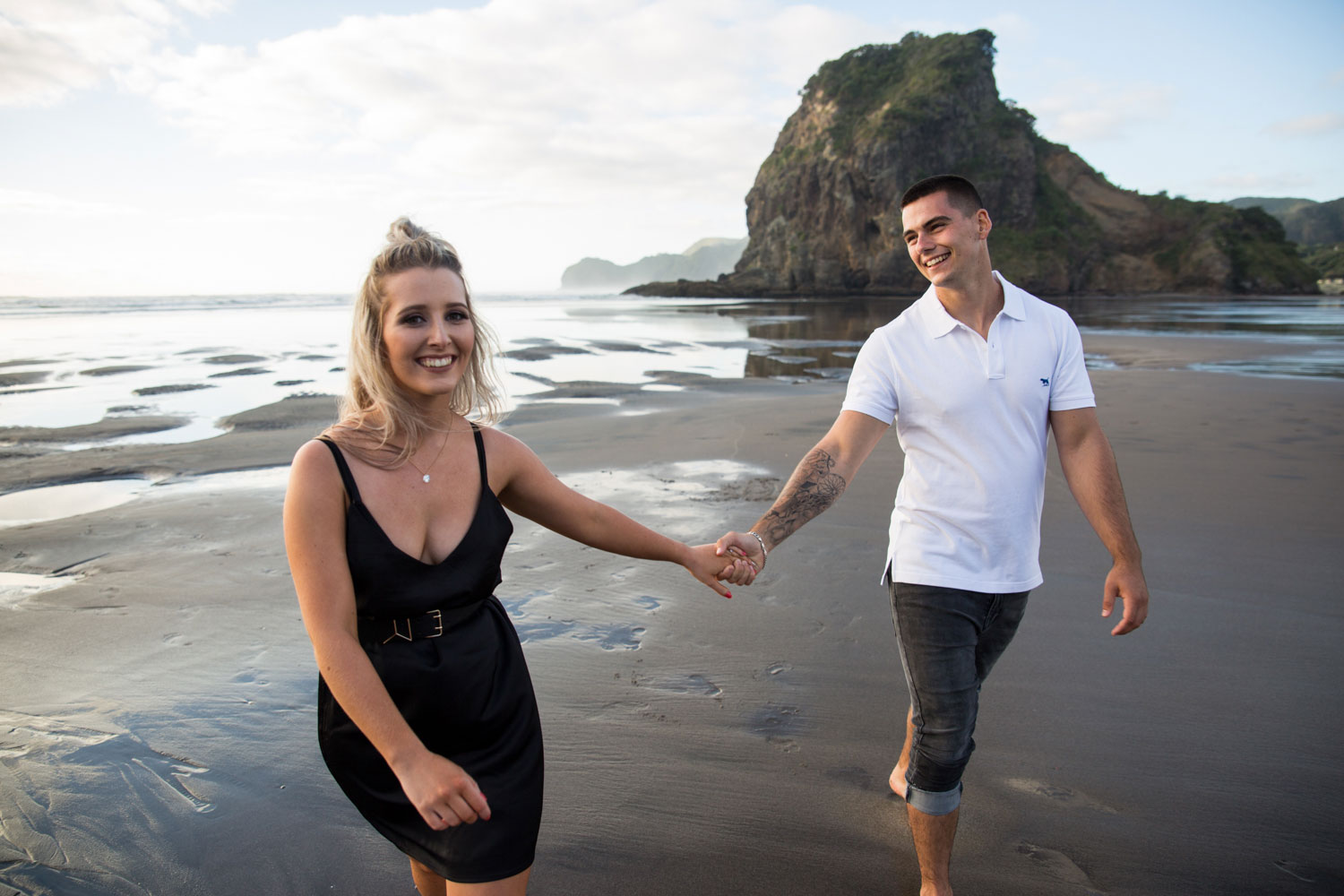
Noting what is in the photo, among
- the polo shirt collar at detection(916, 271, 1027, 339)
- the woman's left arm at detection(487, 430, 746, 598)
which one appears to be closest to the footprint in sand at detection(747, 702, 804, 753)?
the woman's left arm at detection(487, 430, 746, 598)

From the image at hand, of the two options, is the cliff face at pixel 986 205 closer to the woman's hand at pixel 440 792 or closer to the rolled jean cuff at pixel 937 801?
the rolled jean cuff at pixel 937 801

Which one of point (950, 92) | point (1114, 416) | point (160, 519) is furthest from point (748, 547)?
point (950, 92)

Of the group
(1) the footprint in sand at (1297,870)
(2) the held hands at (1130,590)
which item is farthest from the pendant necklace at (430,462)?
(1) the footprint in sand at (1297,870)

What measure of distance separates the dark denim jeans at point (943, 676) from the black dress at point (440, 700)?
51.0 inches

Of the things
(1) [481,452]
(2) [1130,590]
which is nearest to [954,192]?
(2) [1130,590]

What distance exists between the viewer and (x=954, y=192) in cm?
277

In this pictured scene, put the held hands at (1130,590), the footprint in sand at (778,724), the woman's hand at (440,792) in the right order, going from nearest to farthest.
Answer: the woman's hand at (440,792) → the held hands at (1130,590) → the footprint in sand at (778,724)

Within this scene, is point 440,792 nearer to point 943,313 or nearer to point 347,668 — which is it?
point 347,668

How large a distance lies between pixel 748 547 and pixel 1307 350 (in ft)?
74.1

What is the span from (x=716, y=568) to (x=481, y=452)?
3.39 ft

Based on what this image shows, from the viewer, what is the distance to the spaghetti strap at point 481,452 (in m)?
2.01

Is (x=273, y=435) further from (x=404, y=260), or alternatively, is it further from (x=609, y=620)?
(x=404, y=260)

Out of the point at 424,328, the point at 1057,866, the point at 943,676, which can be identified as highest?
the point at 424,328

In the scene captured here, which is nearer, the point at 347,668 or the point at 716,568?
the point at 347,668
